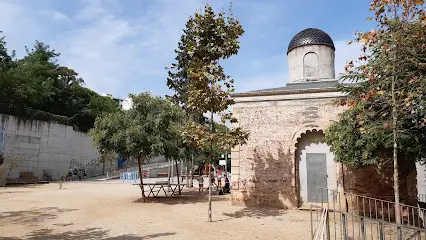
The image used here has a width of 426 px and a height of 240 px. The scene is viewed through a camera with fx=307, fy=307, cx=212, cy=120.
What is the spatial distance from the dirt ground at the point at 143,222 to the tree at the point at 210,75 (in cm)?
235

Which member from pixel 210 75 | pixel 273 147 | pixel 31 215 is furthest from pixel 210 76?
pixel 31 215

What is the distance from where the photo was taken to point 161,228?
850cm

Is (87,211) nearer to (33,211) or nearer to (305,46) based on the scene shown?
(33,211)

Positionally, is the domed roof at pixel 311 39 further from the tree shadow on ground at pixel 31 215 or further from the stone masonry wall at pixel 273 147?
the tree shadow on ground at pixel 31 215

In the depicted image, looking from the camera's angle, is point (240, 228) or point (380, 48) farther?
point (240, 228)

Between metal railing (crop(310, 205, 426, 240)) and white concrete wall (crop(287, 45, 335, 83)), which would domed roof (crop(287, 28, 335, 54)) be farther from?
metal railing (crop(310, 205, 426, 240))

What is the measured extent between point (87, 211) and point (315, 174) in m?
8.82

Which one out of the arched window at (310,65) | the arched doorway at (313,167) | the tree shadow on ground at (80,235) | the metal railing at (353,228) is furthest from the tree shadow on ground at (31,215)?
the arched window at (310,65)

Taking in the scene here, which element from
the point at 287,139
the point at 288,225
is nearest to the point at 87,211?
the point at 288,225

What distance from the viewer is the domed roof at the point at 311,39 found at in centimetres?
1635

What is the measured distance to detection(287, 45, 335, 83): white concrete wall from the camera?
53.1ft

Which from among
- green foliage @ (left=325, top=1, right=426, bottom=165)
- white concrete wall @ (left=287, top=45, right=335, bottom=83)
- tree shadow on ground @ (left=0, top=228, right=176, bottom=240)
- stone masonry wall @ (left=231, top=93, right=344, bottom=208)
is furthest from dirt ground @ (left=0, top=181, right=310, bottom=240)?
white concrete wall @ (left=287, top=45, right=335, bottom=83)

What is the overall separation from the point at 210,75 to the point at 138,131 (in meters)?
4.44

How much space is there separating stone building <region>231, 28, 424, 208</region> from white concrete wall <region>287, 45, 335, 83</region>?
12.8 ft
